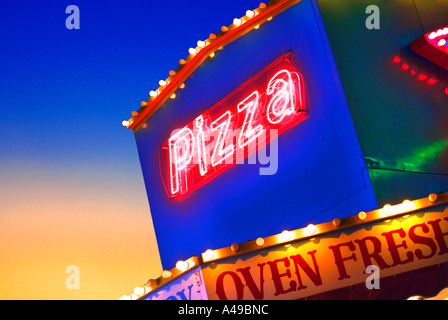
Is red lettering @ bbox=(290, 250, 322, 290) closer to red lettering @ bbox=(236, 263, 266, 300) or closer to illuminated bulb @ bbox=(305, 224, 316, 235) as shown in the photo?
illuminated bulb @ bbox=(305, 224, 316, 235)

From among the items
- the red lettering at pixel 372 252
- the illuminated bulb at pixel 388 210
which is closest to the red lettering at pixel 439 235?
the illuminated bulb at pixel 388 210

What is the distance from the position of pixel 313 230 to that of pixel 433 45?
377 centimetres

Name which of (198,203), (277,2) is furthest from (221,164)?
(277,2)

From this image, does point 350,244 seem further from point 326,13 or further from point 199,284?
point 326,13

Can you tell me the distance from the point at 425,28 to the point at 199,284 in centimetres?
564

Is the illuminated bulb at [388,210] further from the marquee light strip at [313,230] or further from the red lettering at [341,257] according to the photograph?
the red lettering at [341,257]

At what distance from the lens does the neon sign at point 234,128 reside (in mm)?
7496

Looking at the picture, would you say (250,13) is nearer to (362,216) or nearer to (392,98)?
(392,98)

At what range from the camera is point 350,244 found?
18.4ft

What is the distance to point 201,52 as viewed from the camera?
9.09 m

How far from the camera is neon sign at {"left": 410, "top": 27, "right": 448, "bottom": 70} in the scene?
7.65 m

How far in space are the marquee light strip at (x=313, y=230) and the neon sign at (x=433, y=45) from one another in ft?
9.75

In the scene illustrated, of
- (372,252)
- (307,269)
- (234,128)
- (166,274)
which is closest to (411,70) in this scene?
(234,128)
